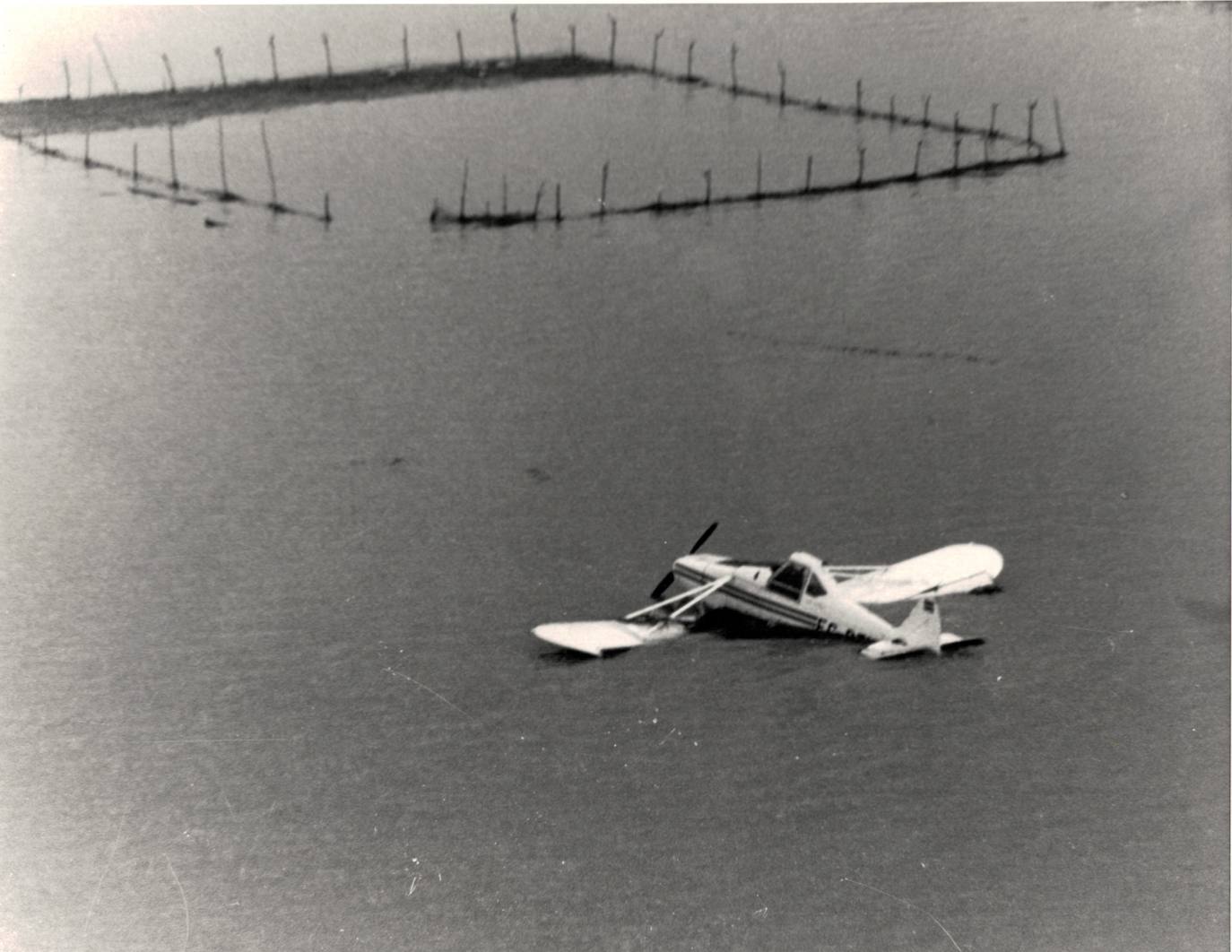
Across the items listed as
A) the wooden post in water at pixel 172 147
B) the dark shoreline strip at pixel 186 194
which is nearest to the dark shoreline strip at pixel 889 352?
the dark shoreline strip at pixel 186 194

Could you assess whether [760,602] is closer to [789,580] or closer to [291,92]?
[789,580]

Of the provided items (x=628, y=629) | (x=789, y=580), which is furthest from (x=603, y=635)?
(x=789, y=580)

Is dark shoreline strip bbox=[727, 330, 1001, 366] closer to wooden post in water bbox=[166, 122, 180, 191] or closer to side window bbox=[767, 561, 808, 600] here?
side window bbox=[767, 561, 808, 600]

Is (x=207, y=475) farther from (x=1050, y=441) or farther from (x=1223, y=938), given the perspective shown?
(x=1223, y=938)

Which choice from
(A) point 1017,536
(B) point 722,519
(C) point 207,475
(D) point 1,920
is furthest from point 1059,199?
(D) point 1,920

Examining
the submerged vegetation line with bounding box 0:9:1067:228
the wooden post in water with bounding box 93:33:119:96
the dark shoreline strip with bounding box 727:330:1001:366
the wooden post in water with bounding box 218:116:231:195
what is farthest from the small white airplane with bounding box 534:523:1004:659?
the wooden post in water with bounding box 93:33:119:96
